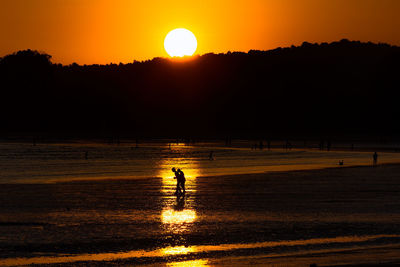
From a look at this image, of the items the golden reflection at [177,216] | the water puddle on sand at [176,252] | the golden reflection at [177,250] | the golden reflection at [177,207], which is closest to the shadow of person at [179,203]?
the golden reflection at [177,207]

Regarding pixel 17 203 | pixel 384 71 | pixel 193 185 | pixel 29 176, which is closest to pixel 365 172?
pixel 193 185

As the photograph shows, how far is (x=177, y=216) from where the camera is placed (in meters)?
27.3

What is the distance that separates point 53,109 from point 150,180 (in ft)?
481

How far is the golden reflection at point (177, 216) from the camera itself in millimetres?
26031

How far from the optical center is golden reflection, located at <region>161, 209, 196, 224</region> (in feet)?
85.4

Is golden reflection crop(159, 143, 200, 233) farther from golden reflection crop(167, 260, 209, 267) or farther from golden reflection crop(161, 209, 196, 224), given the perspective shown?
golden reflection crop(167, 260, 209, 267)

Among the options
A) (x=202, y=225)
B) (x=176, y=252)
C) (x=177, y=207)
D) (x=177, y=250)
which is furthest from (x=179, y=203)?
(x=176, y=252)

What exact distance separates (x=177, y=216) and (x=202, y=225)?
8.10ft

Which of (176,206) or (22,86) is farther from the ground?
(22,86)

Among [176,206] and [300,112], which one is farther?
[300,112]

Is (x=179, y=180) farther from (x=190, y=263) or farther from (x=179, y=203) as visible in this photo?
(x=190, y=263)

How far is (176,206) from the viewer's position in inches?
1201

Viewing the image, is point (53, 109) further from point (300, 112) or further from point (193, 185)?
point (193, 185)

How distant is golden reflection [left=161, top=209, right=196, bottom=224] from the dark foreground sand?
37 millimetres
